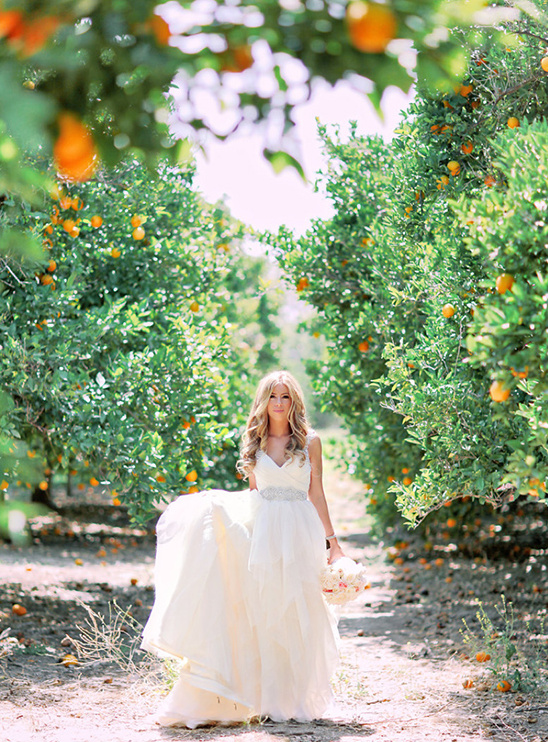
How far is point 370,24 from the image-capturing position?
167 cm

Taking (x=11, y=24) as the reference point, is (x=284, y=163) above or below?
below

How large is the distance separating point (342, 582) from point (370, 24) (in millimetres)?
3034

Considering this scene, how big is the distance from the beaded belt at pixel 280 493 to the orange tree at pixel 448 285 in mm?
683

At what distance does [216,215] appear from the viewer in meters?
8.30

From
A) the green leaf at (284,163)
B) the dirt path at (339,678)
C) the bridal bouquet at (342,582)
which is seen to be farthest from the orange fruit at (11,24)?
the dirt path at (339,678)

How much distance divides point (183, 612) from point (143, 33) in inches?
124

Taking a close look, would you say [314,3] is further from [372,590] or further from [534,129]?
[372,590]

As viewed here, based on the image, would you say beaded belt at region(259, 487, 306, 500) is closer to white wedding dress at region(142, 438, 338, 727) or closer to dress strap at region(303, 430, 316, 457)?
white wedding dress at region(142, 438, 338, 727)

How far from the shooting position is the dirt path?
3953 millimetres

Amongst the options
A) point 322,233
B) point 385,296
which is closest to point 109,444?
point 385,296

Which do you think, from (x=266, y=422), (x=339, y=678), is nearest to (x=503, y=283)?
(x=266, y=422)

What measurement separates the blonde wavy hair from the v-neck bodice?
69 millimetres

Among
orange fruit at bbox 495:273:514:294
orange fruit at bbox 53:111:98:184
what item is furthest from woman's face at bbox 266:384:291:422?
orange fruit at bbox 53:111:98:184

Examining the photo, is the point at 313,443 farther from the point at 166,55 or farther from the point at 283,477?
the point at 166,55
